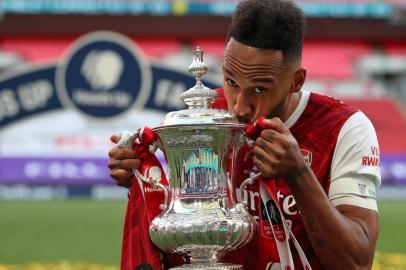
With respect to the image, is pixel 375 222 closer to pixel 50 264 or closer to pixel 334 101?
pixel 334 101

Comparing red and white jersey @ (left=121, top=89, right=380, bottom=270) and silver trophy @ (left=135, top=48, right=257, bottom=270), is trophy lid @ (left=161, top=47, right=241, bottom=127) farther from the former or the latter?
red and white jersey @ (left=121, top=89, right=380, bottom=270)

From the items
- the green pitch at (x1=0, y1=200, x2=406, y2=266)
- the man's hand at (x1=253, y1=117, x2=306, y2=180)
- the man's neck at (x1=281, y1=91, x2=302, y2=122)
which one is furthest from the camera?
the green pitch at (x1=0, y1=200, x2=406, y2=266)

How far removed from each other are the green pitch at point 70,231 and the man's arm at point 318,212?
4931 millimetres

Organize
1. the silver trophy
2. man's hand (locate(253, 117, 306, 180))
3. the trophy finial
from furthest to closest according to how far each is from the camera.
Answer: the trophy finial, the silver trophy, man's hand (locate(253, 117, 306, 180))

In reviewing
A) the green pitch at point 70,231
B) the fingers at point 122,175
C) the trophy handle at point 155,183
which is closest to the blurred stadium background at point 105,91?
the green pitch at point 70,231

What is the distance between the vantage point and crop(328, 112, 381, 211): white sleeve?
235 cm

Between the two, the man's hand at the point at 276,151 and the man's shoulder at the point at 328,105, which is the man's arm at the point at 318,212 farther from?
the man's shoulder at the point at 328,105

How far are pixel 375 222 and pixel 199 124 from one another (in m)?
0.53

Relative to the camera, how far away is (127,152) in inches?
93.7

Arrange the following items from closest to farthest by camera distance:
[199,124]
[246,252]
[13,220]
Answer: [199,124], [246,252], [13,220]

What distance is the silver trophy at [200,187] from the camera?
7.02 feet

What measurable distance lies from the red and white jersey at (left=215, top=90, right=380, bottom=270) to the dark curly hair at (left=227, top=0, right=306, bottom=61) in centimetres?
22

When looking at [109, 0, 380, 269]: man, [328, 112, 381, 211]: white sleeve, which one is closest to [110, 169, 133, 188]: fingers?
[109, 0, 380, 269]: man

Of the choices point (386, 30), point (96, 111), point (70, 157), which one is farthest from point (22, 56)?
point (96, 111)
